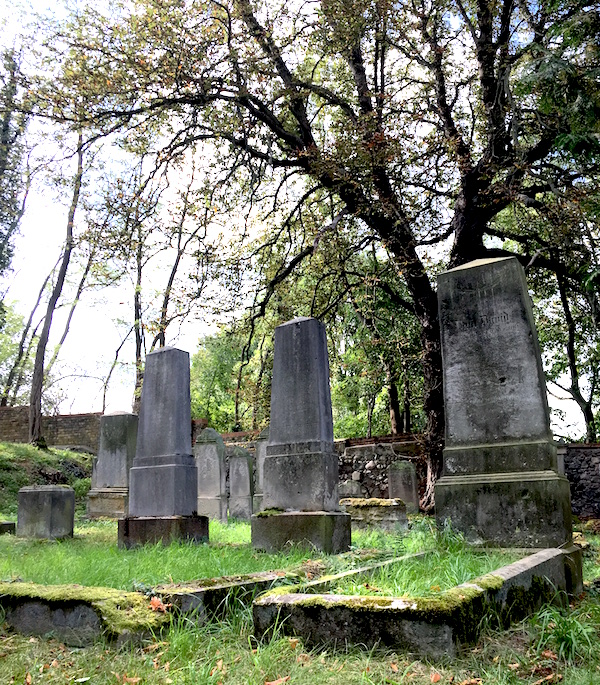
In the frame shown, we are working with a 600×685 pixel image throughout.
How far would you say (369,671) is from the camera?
2.82 m

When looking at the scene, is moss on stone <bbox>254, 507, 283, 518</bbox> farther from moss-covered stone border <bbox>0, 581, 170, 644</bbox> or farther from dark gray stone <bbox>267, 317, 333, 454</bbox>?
moss-covered stone border <bbox>0, 581, 170, 644</bbox>

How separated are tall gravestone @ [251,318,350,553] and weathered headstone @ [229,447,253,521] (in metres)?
7.76

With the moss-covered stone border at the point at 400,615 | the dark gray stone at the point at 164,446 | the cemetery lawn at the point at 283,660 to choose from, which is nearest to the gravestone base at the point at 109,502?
the dark gray stone at the point at 164,446

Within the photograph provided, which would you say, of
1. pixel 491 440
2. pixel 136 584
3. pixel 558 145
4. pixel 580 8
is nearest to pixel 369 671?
pixel 136 584

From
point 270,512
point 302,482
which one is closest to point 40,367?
point 270,512

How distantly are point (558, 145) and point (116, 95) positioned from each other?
24.1 ft

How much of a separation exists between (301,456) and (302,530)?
84cm

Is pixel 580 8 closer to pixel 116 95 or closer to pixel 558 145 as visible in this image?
pixel 558 145

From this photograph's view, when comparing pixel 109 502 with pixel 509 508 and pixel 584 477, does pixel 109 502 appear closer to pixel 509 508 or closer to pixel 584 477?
pixel 509 508

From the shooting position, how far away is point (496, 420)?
5.73 metres

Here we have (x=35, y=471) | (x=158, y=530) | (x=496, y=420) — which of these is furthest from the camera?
(x=35, y=471)

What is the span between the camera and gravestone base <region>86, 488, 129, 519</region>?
463 inches

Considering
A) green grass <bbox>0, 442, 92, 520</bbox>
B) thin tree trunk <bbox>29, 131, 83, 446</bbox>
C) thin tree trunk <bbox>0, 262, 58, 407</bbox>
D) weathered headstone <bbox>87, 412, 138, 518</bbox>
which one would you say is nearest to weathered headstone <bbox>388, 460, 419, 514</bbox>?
weathered headstone <bbox>87, 412, 138, 518</bbox>

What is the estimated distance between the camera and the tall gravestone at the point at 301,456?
21.9ft
